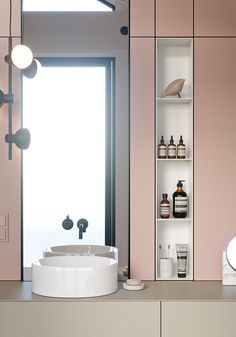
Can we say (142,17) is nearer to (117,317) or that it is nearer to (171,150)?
(171,150)

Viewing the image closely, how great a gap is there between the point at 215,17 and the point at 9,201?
164 cm

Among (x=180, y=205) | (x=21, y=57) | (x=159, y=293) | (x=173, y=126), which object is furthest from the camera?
A: (x=173, y=126)

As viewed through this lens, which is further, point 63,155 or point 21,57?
point 63,155

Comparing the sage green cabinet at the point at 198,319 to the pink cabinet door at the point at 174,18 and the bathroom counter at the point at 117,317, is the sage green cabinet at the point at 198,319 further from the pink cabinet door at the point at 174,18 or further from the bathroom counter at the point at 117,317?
the pink cabinet door at the point at 174,18

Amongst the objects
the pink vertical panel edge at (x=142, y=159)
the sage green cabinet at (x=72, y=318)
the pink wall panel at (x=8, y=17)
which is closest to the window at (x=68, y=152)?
the pink vertical panel edge at (x=142, y=159)

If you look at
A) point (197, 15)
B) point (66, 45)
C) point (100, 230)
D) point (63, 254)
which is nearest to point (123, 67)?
point (66, 45)

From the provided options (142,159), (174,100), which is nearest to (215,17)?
(174,100)

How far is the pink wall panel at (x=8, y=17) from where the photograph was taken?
2.87 m

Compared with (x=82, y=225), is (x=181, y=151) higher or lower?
higher

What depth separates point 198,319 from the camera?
2393mm

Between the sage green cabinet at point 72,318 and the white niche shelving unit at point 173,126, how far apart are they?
56 centimetres

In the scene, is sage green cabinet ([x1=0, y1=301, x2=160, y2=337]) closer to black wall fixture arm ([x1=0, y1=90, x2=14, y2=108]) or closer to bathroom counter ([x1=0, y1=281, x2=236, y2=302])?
bathroom counter ([x1=0, y1=281, x2=236, y2=302])

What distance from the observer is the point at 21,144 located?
2.69 meters

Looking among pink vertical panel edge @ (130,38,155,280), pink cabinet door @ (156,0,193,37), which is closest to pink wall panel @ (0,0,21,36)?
pink vertical panel edge @ (130,38,155,280)
